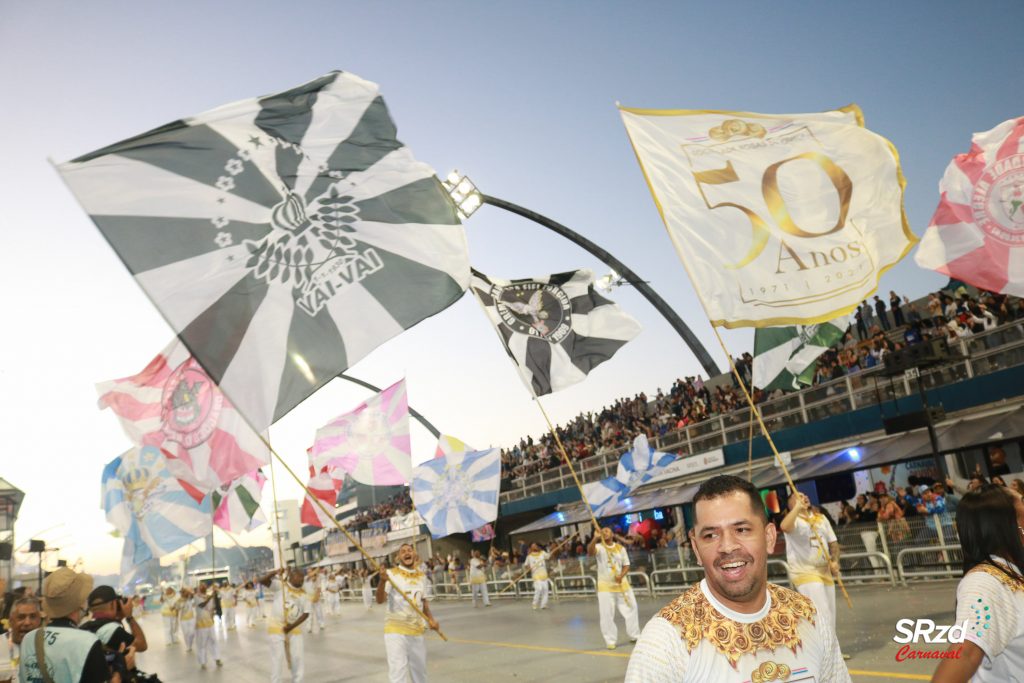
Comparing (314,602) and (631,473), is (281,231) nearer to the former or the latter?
(631,473)

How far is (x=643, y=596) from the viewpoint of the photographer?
74.3 feet

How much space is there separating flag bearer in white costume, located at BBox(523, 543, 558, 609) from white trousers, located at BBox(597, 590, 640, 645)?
9944mm

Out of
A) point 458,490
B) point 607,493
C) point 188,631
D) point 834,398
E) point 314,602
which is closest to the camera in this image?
point 607,493

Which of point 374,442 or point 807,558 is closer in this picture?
point 807,558

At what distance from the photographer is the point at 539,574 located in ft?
82.5

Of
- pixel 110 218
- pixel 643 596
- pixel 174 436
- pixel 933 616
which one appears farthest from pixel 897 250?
pixel 643 596

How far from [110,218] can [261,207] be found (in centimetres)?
106

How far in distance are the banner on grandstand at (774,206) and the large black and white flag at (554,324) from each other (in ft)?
10.6

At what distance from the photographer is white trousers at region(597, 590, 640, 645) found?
13.8 m

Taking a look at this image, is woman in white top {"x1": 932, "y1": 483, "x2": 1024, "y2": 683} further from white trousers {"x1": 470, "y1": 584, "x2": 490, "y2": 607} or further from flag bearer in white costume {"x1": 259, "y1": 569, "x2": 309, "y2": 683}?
white trousers {"x1": 470, "y1": 584, "x2": 490, "y2": 607}

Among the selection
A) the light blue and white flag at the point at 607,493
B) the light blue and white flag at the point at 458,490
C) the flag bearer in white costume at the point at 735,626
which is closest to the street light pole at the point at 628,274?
the light blue and white flag at the point at 607,493

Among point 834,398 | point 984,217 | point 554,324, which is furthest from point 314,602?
point 984,217

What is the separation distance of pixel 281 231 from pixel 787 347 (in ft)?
37.3

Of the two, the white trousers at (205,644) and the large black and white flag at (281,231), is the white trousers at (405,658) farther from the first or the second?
the white trousers at (205,644)
